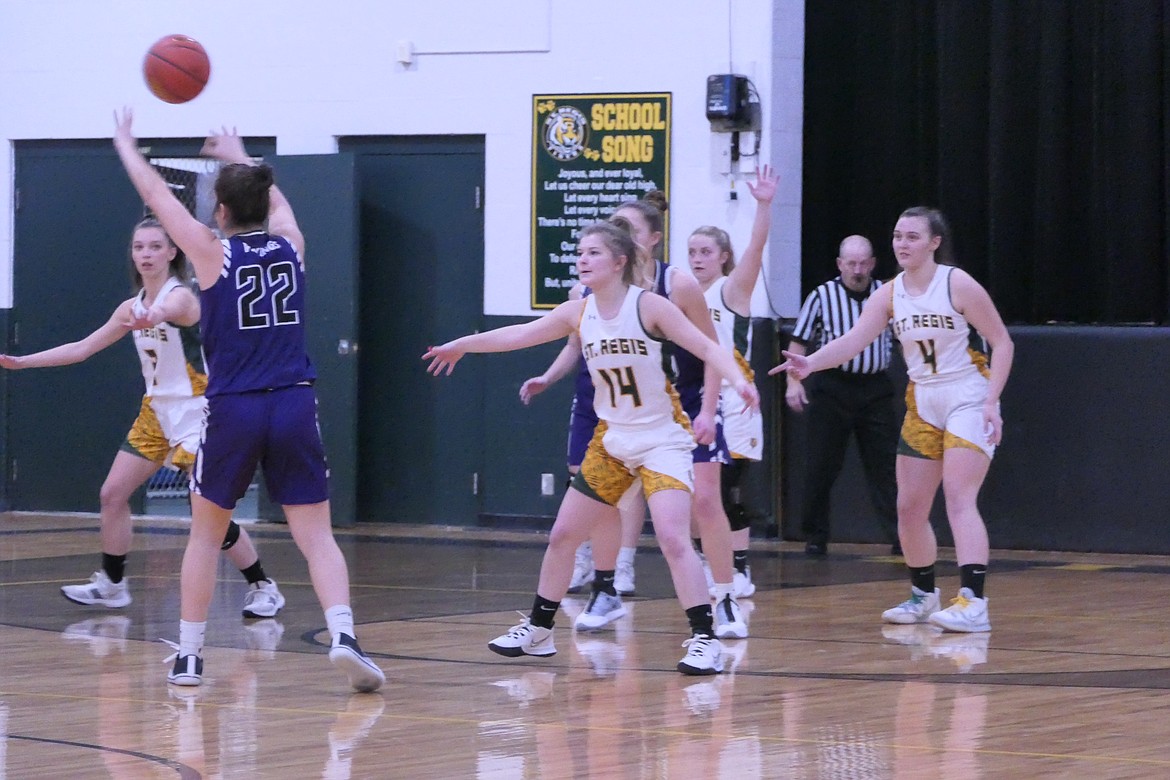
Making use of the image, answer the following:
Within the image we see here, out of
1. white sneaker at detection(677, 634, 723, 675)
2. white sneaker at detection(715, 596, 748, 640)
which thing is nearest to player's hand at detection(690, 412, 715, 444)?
white sneaker at detection(677, 634, 723, 675)

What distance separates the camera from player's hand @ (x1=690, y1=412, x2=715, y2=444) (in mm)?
6578

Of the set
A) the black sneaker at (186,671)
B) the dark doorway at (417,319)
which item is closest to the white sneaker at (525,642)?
the black sneaker at (186,671)

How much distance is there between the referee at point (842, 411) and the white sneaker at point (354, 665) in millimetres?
5661

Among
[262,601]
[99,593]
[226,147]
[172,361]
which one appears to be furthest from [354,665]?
[99,593]

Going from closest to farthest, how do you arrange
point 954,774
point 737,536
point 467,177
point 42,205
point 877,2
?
point 954,774 < point 737,536 < point 877,2 < point 467,177 < point 42,205

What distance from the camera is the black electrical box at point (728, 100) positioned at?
12.1m

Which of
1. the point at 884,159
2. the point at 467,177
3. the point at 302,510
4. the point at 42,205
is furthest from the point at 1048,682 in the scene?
the point at 42,205

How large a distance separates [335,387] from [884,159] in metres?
4.22

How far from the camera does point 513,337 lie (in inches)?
262

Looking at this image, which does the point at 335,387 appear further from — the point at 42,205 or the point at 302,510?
the point at 302,510

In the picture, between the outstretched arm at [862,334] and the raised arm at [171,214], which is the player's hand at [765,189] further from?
the raised arm at [171,214]

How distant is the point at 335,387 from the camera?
13.4m

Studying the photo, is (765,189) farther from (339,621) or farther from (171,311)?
(339,621)

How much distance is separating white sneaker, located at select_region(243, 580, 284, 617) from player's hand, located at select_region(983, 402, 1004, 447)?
320 centimetres
